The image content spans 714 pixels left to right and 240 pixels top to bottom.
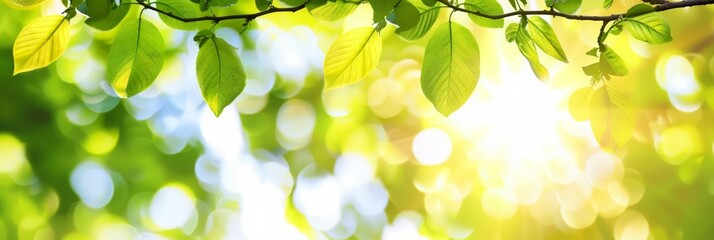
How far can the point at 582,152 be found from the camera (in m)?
5.07

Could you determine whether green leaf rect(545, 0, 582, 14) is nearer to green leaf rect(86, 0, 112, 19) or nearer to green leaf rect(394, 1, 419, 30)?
green leaf rect(394, 1, 419, 30)

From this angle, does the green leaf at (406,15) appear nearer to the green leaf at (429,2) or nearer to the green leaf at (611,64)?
the green leaf at (429,2)

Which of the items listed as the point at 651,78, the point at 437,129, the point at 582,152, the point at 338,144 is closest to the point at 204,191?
the point at 338,144

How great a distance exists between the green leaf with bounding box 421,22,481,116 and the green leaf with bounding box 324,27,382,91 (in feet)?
0.19

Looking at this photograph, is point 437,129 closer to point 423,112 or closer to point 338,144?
point 423,112

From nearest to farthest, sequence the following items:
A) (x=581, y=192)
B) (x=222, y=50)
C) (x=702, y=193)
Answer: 1. (x=222, y=50)
2. (x=702, y=193)
3. (x=581, y=192)

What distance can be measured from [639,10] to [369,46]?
0.73 feet

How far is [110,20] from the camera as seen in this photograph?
20.1 inches

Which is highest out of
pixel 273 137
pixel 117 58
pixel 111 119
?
pixel 117 58

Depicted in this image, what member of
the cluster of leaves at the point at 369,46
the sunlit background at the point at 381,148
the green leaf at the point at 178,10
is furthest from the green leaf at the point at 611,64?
the sunlit background at the point at 381,148

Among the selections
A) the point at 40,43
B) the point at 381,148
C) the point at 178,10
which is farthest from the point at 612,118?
the point at 381,148

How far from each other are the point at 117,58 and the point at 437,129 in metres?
5.18

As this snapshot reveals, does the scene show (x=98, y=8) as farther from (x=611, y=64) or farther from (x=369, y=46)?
(x=611, y=64)

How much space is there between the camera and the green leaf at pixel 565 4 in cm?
52
